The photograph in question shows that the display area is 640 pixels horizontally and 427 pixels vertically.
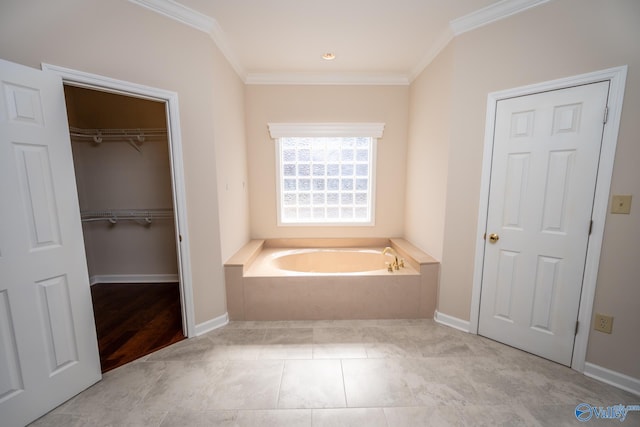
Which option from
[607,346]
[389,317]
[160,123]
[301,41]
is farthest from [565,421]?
[160,123]

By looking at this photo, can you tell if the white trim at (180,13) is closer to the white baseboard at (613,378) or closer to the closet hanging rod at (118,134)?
the closet hanging rod at (118,134)

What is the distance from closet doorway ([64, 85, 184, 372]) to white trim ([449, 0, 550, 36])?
3050 mm

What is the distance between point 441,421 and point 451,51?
108 inches

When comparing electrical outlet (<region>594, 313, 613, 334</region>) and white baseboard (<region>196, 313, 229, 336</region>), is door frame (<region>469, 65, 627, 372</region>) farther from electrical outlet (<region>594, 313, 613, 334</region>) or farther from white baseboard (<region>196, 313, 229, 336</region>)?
white baseboard (<region>196, 313, 229, 336</region>)

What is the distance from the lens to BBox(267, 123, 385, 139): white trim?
312cm

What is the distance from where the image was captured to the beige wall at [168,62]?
1343mm

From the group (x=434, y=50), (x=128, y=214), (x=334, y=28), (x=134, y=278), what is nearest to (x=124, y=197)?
(x=128, y=214)

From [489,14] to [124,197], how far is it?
420cm

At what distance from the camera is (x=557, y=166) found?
1.72 m

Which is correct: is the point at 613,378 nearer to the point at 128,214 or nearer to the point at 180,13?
the point at 180,13

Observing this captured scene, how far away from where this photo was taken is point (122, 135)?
297cm

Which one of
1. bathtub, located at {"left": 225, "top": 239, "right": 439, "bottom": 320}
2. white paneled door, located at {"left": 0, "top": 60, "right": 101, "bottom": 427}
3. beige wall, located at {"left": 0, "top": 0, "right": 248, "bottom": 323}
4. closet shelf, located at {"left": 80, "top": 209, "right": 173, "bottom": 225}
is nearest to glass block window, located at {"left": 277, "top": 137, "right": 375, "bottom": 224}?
beige wall, located at {"left": 0, "top": 0, "right": 248, "bottom": 323}

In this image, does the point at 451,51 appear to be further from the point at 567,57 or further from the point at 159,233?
the point at 159,233

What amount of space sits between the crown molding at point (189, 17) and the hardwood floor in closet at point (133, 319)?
258 cm
